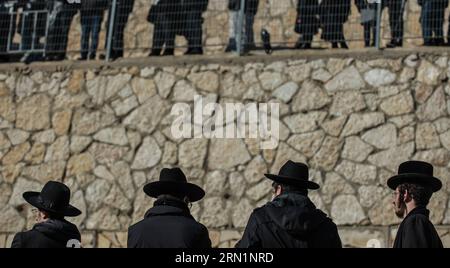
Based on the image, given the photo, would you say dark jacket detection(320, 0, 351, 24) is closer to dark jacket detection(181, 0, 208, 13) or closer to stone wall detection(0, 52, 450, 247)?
stone wall detection(0, 52, 450, 247)

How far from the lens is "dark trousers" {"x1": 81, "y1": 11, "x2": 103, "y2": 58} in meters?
13.8

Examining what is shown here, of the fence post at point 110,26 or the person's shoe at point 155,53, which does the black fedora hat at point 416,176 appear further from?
the fence post at point 110,26

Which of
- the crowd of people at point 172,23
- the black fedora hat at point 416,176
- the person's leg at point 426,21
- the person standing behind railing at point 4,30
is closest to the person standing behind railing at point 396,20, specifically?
the crowd of people at point 172,23

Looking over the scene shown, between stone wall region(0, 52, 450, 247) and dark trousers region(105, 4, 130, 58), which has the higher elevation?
dark trousers region(105, 4, 130, 58)

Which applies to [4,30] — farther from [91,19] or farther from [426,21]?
[426,21]

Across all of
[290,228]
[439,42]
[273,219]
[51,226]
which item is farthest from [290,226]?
[439,42]

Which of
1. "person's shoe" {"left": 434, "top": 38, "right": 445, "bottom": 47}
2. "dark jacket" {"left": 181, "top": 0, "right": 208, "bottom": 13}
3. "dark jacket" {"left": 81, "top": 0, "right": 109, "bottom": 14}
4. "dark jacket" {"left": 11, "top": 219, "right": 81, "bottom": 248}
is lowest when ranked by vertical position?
"dark jacket" {"left": 11, "top": 219, "right": 81, "bottom": 248}

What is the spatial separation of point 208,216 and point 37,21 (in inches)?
158

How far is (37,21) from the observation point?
14047mm

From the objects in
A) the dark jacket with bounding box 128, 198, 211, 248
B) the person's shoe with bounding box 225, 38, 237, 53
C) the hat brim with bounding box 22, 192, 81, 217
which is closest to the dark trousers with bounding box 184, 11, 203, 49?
the person's shoe with bounding box 225, 38, 237, 53

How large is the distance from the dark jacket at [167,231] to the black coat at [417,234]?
1.41 metres

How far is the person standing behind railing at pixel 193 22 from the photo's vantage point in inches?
524
